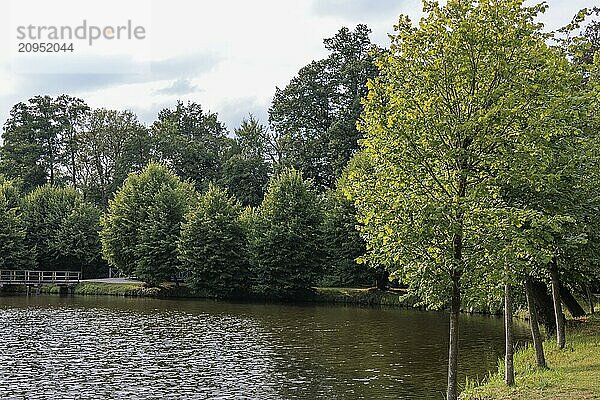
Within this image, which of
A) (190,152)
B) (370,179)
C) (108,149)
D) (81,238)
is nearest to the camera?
(370,179)

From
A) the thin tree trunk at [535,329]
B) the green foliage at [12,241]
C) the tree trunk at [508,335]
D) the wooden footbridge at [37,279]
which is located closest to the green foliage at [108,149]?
the green foliage at [12,241]

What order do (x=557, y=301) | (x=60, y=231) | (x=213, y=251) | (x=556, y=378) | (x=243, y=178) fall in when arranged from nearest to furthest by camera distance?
(x=556, y=378)
(x=557, y=301)
(x=213, y=251)
(x=60, y=231)
(x=243, y=178)

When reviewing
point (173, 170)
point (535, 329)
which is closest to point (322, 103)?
point (173, 170)

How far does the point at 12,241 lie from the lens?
59.5 m

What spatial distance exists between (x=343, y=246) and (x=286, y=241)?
174 inches

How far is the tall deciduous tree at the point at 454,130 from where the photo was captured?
40.9 ft

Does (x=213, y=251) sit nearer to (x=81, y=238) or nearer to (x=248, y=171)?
(x=81, y=238)

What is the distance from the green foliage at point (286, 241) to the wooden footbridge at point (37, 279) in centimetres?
1840

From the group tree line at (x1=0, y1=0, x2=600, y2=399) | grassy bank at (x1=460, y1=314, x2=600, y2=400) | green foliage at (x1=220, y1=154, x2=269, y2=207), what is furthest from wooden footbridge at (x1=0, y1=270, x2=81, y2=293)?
grassy bank at (x1=460, y1=314, x2=600, y2=400)

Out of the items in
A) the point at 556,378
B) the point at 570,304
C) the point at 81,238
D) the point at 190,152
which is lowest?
the point at 556,378

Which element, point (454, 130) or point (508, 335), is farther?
point (508, 335)

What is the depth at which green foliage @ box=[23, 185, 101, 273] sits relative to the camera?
6238 centimetres

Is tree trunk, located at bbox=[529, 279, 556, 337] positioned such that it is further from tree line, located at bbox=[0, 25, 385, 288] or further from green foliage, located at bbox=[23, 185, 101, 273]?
green foliage, located at bbox=[23, 185, 101, 273]

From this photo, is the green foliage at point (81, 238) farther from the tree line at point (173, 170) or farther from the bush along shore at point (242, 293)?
the bush along shore at point (242, 293)
